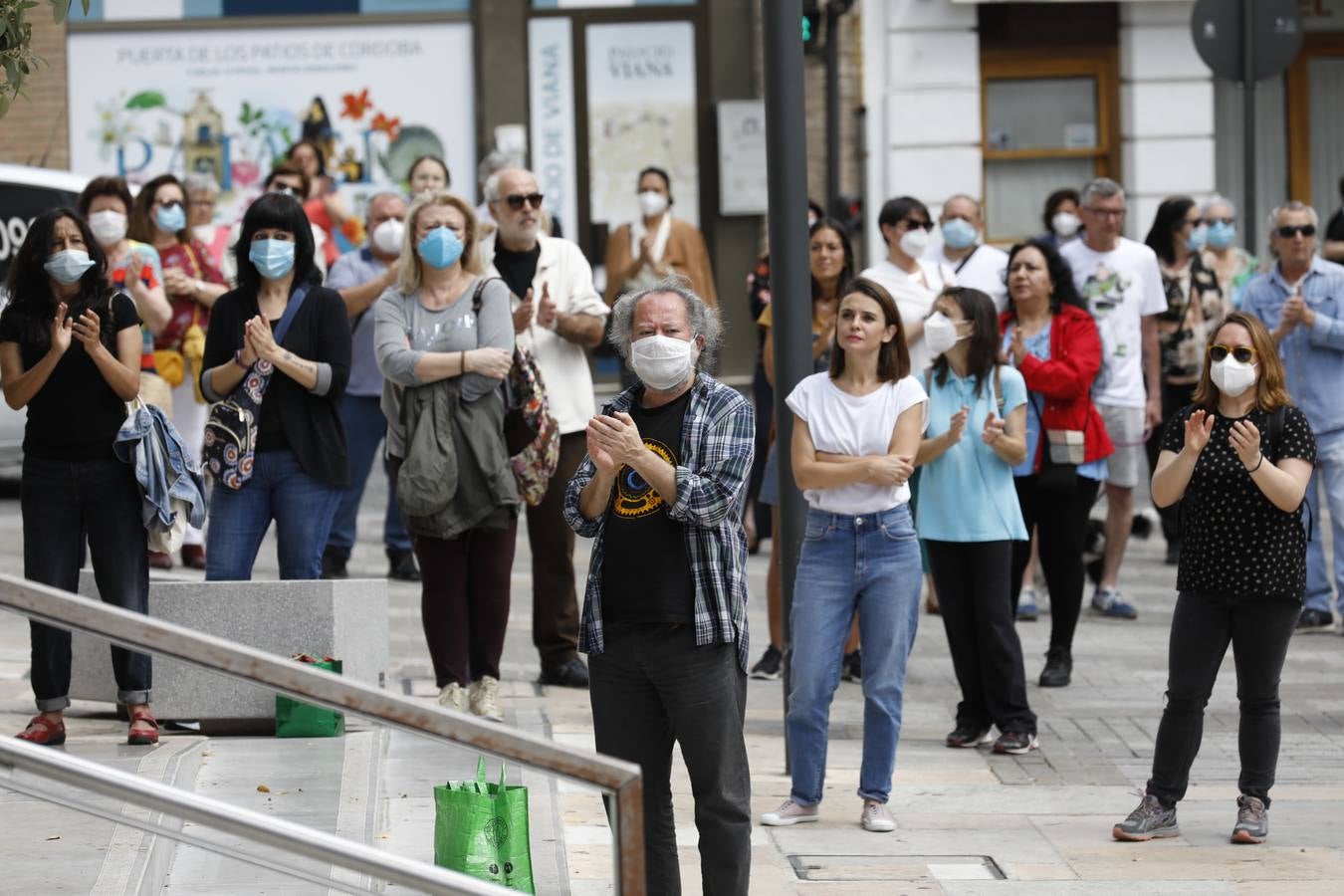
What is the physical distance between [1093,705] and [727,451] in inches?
157

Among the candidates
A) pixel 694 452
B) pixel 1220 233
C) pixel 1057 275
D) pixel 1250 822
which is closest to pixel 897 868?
pixel 1250 822

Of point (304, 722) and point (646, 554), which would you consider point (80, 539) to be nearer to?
point (304, 722)

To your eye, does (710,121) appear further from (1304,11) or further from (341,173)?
(1304,11)

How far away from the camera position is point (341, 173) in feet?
57.3

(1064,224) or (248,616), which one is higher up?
(1064,224)

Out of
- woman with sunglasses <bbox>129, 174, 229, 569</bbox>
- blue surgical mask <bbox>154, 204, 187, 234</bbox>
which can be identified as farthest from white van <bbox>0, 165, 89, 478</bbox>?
blue surgical mask <bbox>154, 204, 187, 234</bbox>

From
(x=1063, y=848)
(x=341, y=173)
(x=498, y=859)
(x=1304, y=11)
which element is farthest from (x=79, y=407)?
(x=1304, y=11)

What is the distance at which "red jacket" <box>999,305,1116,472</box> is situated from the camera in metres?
9.24

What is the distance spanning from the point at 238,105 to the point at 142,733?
1111 centimetres

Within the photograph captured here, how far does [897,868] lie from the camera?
6.55m

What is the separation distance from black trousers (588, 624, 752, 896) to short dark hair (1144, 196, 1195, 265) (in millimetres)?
7067

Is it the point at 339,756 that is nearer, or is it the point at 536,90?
the point at 339,756

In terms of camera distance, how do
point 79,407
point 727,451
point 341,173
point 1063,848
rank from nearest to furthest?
point 727,451, point 1063,848, point 79,407, point 341,173

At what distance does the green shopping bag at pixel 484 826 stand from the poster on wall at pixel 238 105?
12.1m
